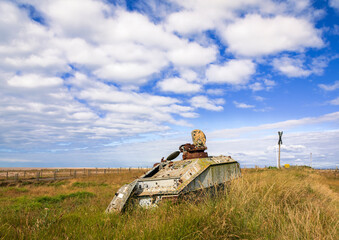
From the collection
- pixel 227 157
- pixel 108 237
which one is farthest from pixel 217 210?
pixel 227 157

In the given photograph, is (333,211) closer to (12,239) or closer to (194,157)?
(194,157)

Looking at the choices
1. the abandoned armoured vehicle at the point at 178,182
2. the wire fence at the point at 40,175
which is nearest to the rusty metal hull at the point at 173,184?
the abandoned armoured vehicle at the point at 178,182

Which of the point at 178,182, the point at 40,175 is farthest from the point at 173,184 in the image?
the point at 40,175

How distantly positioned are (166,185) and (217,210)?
222 centimetres

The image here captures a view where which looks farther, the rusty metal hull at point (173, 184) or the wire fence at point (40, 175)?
the wire fence at point (40, 175)

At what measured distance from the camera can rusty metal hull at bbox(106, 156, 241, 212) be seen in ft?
17.8

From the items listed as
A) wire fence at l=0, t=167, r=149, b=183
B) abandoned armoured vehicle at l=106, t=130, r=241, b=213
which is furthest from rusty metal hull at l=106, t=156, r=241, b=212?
wire fence at l=0, t=167, r=149, b=183

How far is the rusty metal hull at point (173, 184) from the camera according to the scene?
17.8 ft

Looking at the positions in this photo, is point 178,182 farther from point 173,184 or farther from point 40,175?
point 40,175

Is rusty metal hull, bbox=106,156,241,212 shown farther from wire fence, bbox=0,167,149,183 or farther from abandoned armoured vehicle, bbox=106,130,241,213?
wire fence, bbox=0,167,149,183

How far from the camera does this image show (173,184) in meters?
5.60

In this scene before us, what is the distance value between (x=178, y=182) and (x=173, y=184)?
131 millimetres

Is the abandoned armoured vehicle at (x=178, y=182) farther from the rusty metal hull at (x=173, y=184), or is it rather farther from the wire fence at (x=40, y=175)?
the wire fence at (x=40, y=175)

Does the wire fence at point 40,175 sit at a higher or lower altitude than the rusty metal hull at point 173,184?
lower
